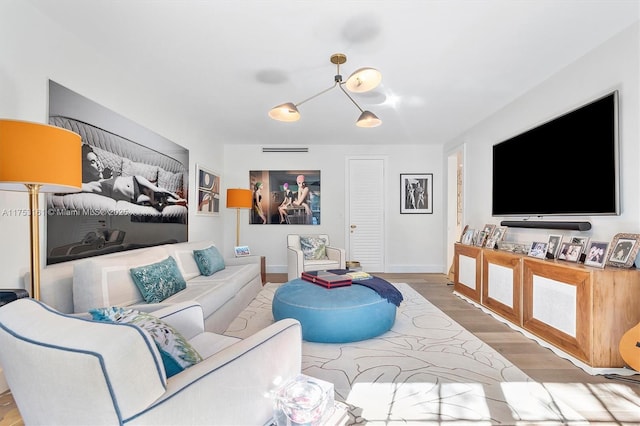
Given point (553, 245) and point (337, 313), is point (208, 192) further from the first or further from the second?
point (553, 245)

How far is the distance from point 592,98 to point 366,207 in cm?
366

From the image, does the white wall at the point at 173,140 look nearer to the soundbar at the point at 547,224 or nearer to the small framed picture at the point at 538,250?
the soundbar at the point at 547,224

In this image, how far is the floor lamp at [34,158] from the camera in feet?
4.55

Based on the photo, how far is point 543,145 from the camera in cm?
296

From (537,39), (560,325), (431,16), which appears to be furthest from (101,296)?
(537,39)

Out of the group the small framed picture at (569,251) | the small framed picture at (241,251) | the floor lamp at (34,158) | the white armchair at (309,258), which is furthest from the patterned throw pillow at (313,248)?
the floor lamp at (34,158)

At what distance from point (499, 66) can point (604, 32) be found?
70 cm

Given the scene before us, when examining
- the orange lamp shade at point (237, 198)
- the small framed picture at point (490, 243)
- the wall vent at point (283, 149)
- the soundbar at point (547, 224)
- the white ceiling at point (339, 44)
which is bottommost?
the small framed picture at point (490, 243)

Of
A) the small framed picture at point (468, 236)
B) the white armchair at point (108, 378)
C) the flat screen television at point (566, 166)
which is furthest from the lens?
the small framed picture at point (468, 236)

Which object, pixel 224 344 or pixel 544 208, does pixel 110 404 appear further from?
pixel 544 208

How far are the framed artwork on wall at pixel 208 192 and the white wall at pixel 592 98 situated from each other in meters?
4.07

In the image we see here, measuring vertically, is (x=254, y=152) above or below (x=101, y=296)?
above

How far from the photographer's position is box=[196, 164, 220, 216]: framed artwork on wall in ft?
14.4

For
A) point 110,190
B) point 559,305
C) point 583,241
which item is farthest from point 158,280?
point 583,241
